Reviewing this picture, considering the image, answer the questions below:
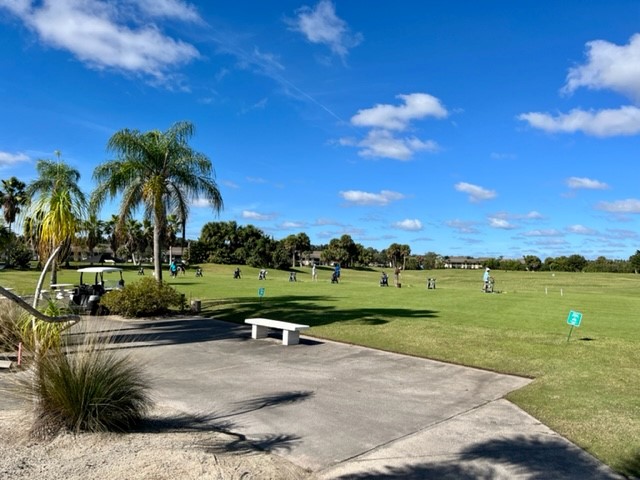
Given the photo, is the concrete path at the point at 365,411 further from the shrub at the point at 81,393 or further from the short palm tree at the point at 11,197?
the short palm tree at the point at 11,197

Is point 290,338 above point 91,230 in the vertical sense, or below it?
below

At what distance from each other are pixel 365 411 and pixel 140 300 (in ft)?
38.7

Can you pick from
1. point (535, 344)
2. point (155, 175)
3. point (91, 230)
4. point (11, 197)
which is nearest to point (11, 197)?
point (11, 197)

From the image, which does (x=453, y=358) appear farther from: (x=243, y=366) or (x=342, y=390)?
(x=243, y=366)

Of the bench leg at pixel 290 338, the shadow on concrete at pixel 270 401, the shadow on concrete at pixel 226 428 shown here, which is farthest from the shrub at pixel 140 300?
the shadow on concrete at pixel 226 428

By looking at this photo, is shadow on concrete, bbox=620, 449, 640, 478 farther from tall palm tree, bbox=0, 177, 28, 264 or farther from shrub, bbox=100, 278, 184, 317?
tall palm tree, bbox=0, 177, 28, 264

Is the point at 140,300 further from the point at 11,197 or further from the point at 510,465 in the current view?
the point at 11,197

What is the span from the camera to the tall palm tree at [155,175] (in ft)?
63.9

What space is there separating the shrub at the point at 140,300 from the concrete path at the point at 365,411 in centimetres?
530

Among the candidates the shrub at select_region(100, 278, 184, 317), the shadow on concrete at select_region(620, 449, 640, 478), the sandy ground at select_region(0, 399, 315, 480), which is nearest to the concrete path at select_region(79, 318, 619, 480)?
the shadow on concrete at select_region(620, 449, 640, 478)

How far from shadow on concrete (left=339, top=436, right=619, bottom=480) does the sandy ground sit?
0.94 metres

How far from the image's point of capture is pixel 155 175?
19875 mm

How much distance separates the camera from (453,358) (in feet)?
35.6

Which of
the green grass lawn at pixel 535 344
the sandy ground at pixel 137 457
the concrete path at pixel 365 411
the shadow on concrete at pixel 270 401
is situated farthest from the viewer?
the shadow on concrete at pixel 270 401
